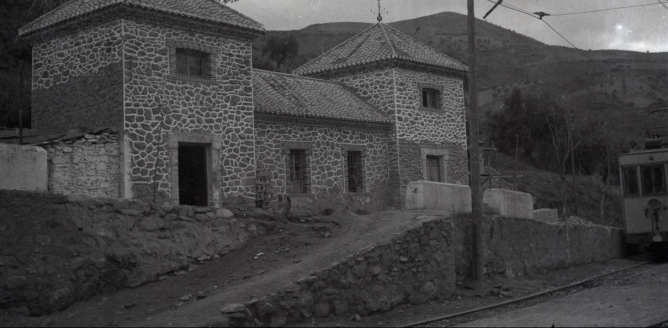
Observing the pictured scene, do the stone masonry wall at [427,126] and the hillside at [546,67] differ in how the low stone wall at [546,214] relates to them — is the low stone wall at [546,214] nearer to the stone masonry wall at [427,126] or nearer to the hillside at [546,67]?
the stone masonry wall at [427,126]

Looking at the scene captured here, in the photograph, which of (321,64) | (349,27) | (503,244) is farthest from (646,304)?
(349,27)

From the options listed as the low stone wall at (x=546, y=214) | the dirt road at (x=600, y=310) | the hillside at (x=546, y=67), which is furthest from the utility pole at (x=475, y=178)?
the hillside at (x=546, y=67)

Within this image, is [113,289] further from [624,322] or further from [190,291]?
[624,322]

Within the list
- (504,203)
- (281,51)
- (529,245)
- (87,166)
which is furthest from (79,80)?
(281,51)

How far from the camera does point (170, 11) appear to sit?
58.3 ft

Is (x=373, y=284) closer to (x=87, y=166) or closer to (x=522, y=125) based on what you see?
(x=87, y=166)

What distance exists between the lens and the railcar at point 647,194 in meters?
21.0

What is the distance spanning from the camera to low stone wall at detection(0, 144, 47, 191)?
42.4 ft

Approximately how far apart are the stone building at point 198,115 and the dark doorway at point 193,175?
0.10 ft

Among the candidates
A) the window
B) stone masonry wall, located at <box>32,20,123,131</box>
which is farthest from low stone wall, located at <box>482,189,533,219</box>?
stone masonry wall, located at <box>32,20,123,131</box>

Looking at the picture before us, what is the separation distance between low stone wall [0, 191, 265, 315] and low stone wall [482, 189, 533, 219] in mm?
9042

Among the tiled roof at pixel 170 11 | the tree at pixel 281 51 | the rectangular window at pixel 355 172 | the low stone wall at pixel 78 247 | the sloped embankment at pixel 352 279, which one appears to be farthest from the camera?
the tree at pixel 281 51

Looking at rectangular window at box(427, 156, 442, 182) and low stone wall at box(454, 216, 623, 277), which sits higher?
rectangular window at box(427, 156, 442, 182)

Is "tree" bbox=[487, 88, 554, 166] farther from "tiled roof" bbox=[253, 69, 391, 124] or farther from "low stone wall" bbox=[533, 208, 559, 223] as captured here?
"tiled roof" bbox=[253, 69, 391, 124]
